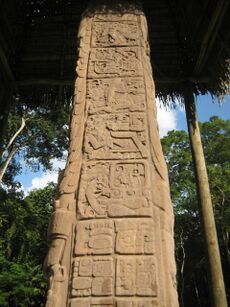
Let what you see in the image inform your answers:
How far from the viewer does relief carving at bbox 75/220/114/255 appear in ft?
8.40

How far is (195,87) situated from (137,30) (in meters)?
2.69

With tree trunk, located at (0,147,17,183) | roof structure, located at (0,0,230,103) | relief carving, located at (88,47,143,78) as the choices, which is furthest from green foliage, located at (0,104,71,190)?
relief carving, located at (88,47,143,78)

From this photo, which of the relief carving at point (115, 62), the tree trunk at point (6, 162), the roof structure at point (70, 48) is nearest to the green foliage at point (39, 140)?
the tree trunk at point (6, 162)

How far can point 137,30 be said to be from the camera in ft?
13.1

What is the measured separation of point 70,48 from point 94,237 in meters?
4.84

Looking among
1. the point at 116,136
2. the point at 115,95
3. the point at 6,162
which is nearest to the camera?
the point at 116,136

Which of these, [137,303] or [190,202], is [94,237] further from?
[190,202]

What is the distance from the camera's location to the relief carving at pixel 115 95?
3.34m

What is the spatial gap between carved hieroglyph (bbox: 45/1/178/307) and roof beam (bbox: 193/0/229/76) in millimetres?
1804

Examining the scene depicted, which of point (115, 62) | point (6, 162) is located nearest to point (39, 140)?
point (6, 162)

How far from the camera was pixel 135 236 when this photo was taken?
2.60 meters

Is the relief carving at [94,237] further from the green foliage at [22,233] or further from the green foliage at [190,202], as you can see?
the green foliage at [190,202]

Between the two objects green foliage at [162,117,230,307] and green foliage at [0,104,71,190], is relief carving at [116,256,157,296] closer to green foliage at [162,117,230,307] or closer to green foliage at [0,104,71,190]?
green foliage at [0,104,71,190]

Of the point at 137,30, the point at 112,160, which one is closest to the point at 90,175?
the point at 112,160
